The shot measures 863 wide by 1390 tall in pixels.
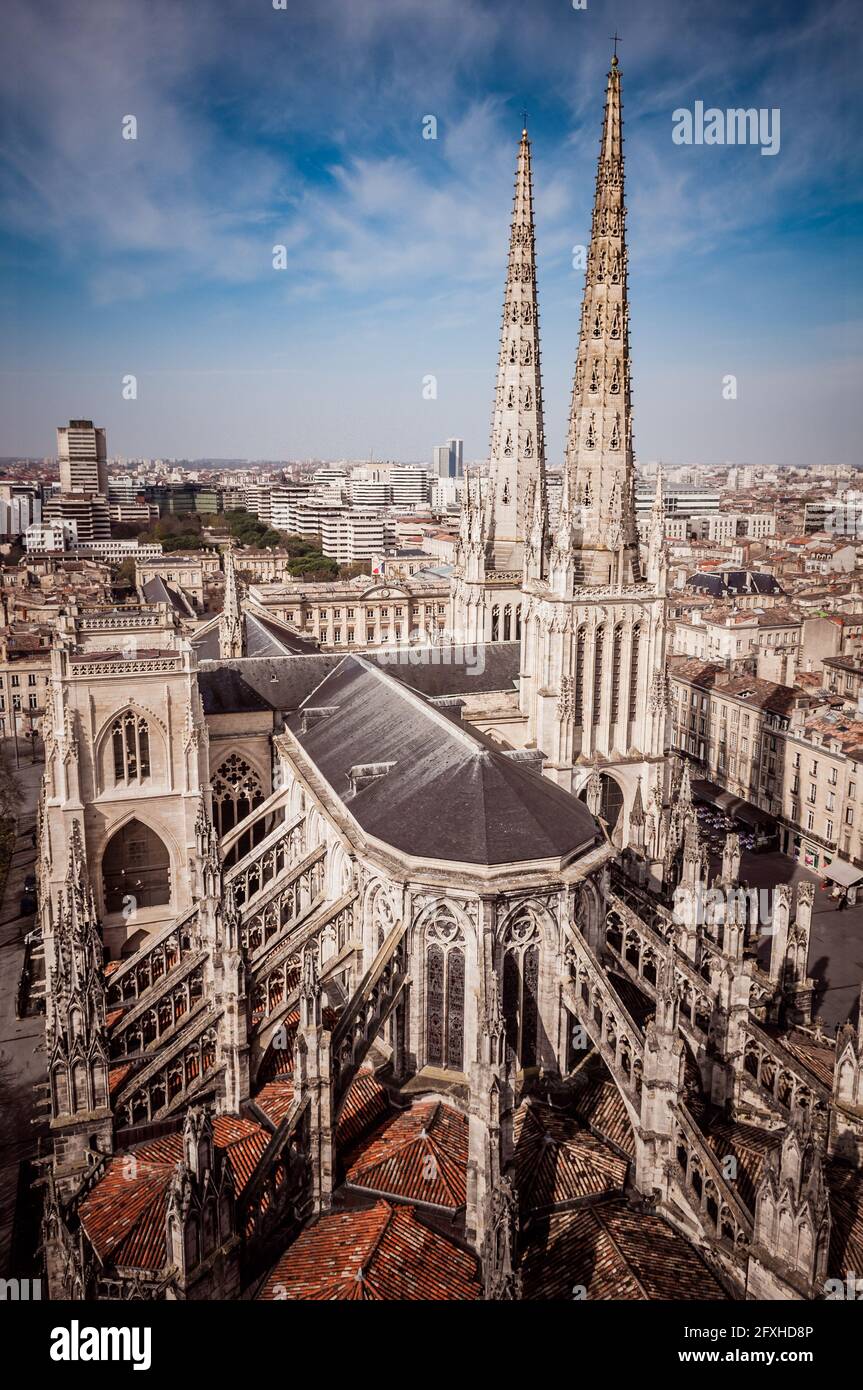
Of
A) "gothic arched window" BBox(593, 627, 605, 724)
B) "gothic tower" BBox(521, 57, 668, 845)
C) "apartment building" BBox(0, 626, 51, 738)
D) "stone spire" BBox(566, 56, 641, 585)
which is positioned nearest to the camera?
"stone spire" BBox(566, 56, 641, 585)

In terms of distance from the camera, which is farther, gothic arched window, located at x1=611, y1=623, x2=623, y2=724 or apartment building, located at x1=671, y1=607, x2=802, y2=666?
apartment building, located at x1=671, y1=607, x2=802, y2=666

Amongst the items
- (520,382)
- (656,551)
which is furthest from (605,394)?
(520,382)

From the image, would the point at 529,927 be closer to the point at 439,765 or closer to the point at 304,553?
the point at 439,765

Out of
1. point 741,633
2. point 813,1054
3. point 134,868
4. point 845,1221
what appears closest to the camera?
point 845,1221

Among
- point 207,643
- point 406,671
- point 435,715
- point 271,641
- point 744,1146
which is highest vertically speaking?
point 271,641

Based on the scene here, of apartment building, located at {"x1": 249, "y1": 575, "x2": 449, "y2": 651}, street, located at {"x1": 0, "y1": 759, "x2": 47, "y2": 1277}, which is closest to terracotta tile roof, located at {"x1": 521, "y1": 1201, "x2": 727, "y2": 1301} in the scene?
street, located at {"x1": 0, "y1": 759, "x2": 47, "y2": 1277}

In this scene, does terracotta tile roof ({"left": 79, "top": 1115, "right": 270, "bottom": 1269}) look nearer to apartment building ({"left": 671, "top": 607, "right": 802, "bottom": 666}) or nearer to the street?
the street

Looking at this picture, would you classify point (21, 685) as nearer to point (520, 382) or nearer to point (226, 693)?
point (226, 693)

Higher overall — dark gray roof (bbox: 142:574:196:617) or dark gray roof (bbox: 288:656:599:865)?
dark gray roof (bbox: 142:574:196:617)
